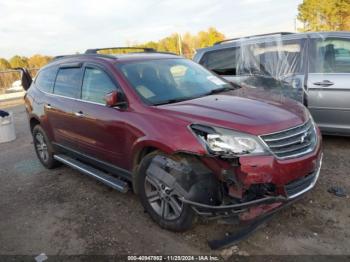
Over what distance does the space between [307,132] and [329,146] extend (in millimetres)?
2578

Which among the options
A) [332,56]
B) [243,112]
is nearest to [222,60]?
[332,56]

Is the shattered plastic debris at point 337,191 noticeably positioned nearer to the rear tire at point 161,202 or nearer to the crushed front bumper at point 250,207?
the crushed front bumper at point 250,207

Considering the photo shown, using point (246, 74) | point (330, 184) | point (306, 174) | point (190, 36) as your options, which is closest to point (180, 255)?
point (306, 174)

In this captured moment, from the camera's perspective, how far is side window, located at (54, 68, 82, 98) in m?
4.61

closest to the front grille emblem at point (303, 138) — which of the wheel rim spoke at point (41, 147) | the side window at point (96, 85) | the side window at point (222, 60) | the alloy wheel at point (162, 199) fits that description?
the alloy wheel at point (162, 199)

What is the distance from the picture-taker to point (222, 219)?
9.60ft

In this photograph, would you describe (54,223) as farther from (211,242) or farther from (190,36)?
(190,36)

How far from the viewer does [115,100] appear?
11.8 ft

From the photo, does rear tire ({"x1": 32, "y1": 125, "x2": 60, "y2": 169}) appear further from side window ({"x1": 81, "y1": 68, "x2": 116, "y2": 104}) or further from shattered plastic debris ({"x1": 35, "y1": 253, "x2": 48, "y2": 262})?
shattered plastic debris ({"x1": 35, "y1": 253, "x2": 48, "y2": 262})

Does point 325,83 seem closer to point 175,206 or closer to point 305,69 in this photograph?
point 305,69

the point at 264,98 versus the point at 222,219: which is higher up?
the point at 264,98

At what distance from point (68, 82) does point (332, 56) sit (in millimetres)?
4135

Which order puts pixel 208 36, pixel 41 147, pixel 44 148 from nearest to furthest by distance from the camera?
1. pixel 44 148
2. pixel 41 147
3. pixel 208 36

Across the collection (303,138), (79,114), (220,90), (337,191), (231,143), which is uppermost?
(220,90)
